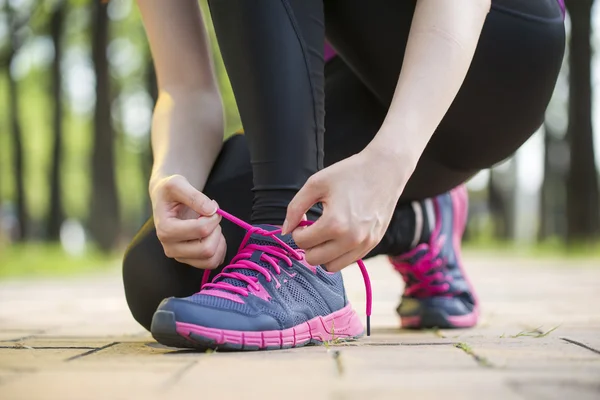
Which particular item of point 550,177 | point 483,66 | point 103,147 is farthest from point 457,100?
point 550,177

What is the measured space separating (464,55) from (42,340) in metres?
1.28

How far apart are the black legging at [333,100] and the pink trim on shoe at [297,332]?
25 centimetres

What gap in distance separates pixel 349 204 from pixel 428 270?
104cm

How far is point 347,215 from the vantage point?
138 centimetres

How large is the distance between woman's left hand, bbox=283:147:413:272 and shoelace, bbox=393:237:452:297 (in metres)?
0.92

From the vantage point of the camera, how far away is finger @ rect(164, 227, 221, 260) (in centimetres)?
167

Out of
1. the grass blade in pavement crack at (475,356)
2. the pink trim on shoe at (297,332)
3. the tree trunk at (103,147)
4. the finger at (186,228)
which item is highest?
the tree trunk at (103,147)

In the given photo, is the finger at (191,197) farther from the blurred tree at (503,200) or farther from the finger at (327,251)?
the blurred tree at (503,200)

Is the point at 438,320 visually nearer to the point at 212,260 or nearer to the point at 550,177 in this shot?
the point at 212,260

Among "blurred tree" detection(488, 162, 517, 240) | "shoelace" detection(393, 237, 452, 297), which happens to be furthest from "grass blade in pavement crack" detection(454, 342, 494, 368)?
"blurred tree" detection(488, 162, 517, 240)

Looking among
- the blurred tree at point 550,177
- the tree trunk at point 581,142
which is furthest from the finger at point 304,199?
the blurred tree at point 550,177

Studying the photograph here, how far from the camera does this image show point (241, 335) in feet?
5.03

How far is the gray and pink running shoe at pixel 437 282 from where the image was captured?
2.28 meters

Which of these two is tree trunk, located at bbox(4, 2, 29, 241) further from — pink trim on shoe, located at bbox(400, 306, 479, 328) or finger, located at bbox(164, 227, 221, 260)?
finger, located at bbox(164, 227, 221, 260)
